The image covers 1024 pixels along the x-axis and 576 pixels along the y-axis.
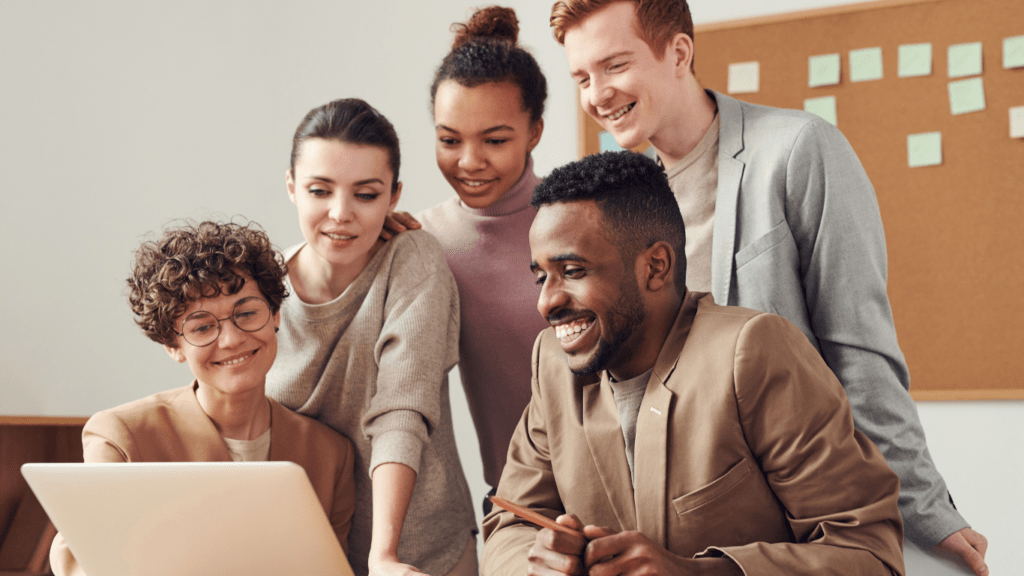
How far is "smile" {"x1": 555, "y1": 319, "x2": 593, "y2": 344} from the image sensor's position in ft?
4.04

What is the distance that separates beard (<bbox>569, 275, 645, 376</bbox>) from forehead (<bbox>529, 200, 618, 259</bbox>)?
0.06 meters

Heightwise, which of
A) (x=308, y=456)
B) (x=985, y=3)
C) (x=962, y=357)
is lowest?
(x=962, y=357)

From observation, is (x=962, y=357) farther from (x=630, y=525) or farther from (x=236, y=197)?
(x=236, y=197)

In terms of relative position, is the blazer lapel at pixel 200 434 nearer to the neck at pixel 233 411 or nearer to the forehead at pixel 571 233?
the neck at pixel 233 411

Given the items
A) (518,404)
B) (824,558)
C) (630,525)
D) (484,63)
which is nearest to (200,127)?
(484,63)

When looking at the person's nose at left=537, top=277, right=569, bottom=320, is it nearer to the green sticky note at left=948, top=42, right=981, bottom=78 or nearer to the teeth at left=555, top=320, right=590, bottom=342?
the teeth at left=555, top=320, right=590, bottom=342

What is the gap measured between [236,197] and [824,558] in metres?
2.91

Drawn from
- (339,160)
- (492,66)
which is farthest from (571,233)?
(492,66)

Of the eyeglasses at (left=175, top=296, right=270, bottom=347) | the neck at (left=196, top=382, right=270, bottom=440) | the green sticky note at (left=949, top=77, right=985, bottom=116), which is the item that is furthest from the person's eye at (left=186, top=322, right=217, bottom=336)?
the green sticky note at (left=949, top=77, right=985, bottom=116)

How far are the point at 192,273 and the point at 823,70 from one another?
94.2 inches

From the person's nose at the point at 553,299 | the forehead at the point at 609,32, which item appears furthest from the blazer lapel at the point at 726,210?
the person's nose at the point at 553,299

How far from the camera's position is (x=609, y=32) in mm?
1596

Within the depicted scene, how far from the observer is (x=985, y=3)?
9.23 ft

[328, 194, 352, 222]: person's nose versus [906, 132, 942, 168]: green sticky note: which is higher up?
[906, 132, 942, 168]: green sticky note
